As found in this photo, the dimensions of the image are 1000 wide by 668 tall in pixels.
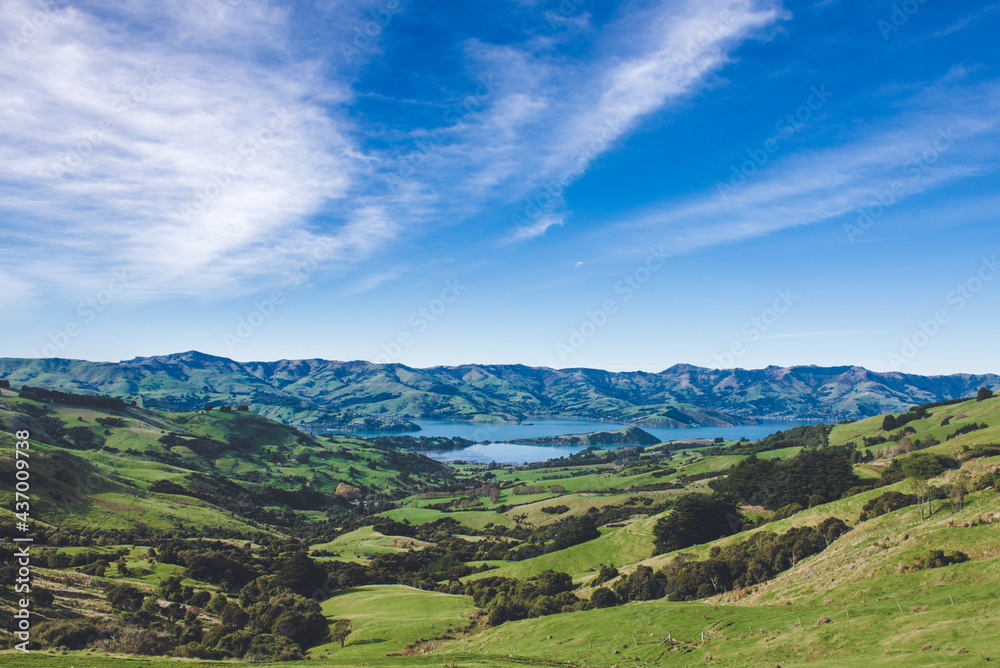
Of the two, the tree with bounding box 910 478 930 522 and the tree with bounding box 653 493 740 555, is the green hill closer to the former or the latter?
the tree with bounding box 910 478 930 522

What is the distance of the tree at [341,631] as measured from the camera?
160ft

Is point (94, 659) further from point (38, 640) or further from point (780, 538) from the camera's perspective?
point (780, 538)

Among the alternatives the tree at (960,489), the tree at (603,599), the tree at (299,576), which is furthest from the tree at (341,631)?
the tree at (960,489)

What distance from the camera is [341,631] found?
50.3 metres

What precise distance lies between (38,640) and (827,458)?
347ft

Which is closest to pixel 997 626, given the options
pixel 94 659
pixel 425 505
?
pixel 94 659

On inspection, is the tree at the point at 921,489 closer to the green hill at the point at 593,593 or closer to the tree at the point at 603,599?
the green hill at the point at 593,593

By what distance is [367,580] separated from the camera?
7931 cm

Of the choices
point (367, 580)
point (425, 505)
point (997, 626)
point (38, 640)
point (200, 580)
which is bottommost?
point (425, 505)

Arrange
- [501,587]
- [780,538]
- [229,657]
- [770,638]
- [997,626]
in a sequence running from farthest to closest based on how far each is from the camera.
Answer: [501,587] < [780,538] < [229,657] < [770,638] < [997,626]

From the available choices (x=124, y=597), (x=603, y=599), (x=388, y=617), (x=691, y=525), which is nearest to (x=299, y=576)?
(x=388, y=617)

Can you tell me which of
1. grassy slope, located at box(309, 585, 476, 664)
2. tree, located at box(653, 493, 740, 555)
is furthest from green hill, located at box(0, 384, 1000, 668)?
tree, located at box(653, 493, 740, 555)

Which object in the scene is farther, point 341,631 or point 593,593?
point 593,593

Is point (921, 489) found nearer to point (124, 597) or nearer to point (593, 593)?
point (593, 593)
